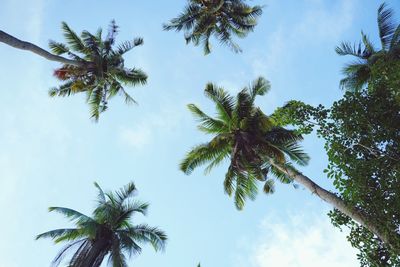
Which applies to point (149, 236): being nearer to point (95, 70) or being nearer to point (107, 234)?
point (107, 234)

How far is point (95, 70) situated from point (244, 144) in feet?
27.8

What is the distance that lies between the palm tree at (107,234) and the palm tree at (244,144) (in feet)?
11.5

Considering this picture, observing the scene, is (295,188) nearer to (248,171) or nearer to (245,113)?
(248,171)

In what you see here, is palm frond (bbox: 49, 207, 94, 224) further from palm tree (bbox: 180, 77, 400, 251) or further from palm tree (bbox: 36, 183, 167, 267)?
palm tree (bbox: 180, 77, 400, 251)

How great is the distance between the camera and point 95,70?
17.4 meters

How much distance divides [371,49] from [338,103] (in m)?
13.3

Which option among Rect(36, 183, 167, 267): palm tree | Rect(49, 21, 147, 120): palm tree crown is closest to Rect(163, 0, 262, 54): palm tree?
Rect(49, 21, 147, 120): palm tree crown

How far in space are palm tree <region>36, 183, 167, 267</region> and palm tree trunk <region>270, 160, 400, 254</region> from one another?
7.50 m

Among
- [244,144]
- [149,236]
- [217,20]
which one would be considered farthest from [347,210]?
[217,20]

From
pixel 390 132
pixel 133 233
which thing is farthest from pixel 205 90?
pixel 390 132

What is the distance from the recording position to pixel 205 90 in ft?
58.0

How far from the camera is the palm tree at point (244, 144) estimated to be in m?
16.2

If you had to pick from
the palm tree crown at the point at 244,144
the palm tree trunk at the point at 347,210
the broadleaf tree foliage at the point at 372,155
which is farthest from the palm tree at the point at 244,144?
the broadleaf tree foliage at the point at 372,155

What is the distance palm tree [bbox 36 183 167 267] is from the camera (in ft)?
47.4
